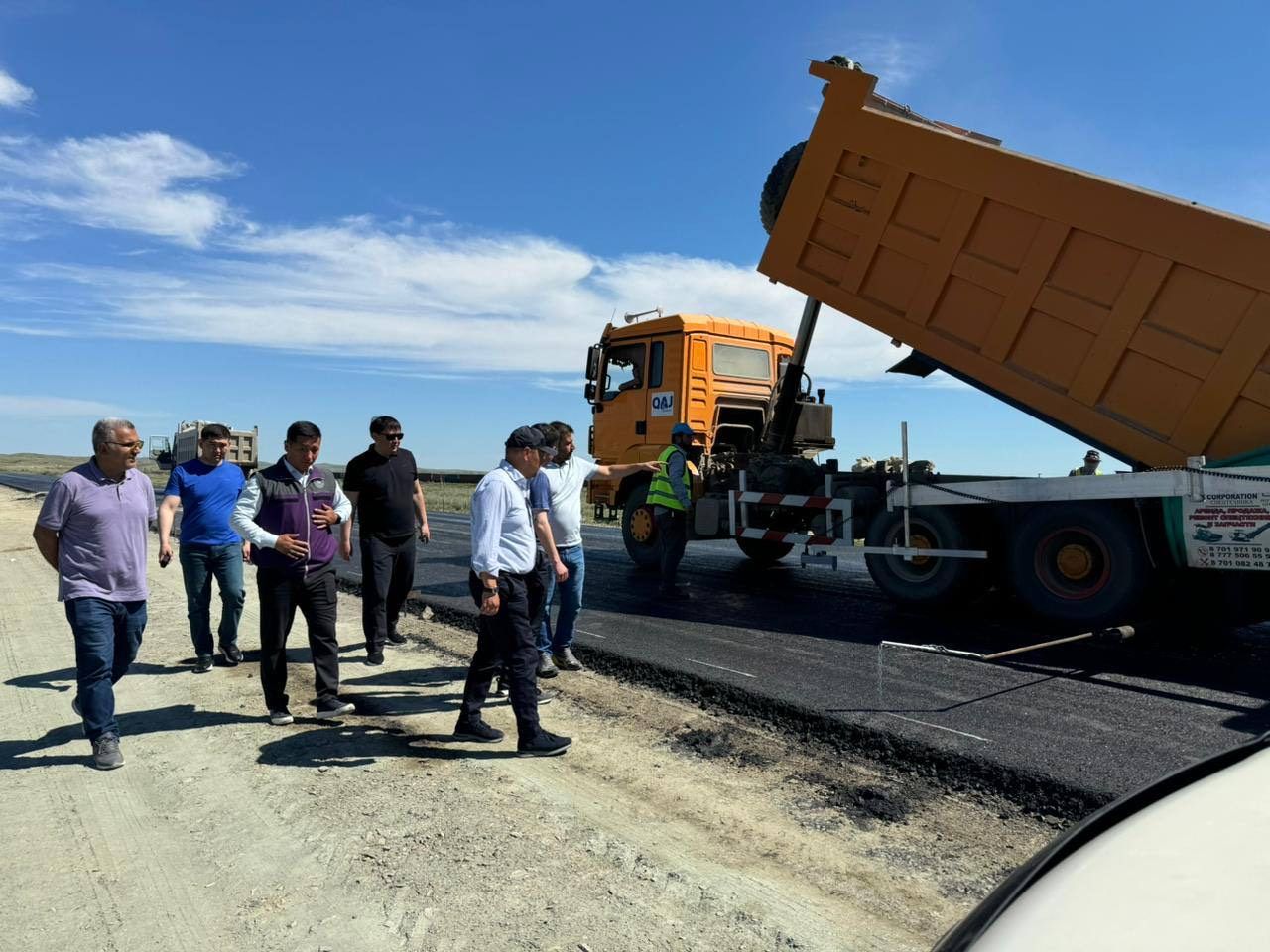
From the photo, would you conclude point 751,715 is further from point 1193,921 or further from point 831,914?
point 1193,921

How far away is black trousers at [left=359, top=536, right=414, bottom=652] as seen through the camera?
623 cm

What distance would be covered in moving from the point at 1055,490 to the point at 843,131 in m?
3.60

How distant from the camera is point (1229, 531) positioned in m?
5.92

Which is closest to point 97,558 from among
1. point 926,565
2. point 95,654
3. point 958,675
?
point 95,654

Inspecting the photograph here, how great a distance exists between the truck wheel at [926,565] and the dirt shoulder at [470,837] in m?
3.61

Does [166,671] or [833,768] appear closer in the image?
[833,768]

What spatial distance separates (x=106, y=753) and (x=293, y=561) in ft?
4.06

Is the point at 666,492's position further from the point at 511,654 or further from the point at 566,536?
the point at 511,654

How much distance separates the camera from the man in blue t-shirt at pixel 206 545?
20.0ft

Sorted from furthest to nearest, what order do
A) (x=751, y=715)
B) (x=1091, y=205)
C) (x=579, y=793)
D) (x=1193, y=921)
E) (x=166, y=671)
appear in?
(x=1091, y=205), (x=166, y=671), (x=751, y=715), (x=579, y=793), (x=1193, y=921)

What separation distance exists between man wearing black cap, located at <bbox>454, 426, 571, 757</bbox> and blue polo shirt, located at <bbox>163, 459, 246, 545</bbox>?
2.80 metres

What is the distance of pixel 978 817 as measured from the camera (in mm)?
3490

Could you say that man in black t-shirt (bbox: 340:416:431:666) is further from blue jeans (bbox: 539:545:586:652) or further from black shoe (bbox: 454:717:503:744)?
black shoe (bbox: 454:717:503:744)

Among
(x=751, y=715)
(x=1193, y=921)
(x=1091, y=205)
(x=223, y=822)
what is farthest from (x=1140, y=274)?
(x=223, y=822)
